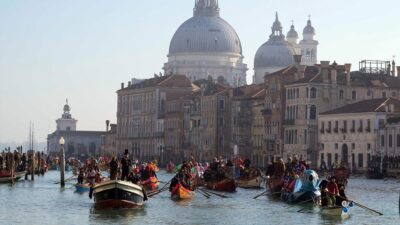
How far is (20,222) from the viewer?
47.8 metres

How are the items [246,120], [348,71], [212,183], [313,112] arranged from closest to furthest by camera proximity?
[212,183]
[313,112]
[348,71]
[246,120]

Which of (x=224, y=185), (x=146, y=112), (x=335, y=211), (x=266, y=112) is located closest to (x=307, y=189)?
(x=335, y=211)

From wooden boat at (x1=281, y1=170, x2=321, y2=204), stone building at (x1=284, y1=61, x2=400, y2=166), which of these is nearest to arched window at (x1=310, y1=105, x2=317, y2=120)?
stone building at (x1=284, y1=61, x2=400, y2=166)

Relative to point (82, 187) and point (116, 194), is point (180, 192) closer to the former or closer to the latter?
point (82, 187)

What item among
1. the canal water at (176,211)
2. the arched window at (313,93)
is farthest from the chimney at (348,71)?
the canal water at (176,211)

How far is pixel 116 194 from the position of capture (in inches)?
1993

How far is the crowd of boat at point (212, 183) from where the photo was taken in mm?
50438

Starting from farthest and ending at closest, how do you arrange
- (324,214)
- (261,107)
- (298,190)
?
(261,107)
(298,190)
(324,214)

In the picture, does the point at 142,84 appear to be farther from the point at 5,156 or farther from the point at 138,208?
the point at 138,208

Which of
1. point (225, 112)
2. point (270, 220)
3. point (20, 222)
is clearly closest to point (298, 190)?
point (270, 220)

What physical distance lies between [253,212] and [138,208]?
14.5 ft

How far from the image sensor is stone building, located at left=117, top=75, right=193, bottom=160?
554 feet

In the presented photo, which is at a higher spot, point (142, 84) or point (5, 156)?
point (142, 84)

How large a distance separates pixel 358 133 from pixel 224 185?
4607cm
